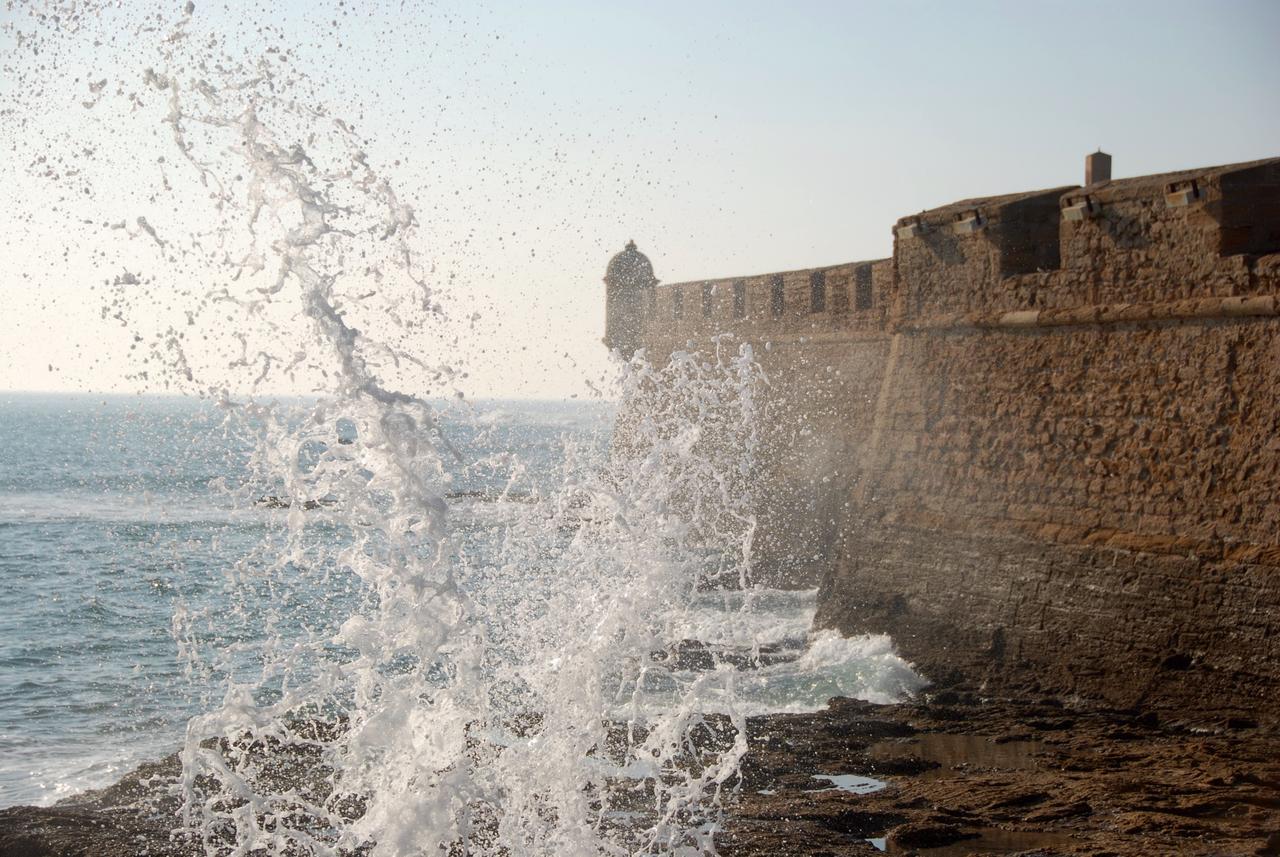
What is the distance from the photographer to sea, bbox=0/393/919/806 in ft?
32.6

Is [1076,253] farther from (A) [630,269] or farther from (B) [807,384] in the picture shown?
(A) [630,269]

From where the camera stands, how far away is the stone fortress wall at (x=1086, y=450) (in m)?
8.01

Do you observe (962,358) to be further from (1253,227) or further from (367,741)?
(367,741)

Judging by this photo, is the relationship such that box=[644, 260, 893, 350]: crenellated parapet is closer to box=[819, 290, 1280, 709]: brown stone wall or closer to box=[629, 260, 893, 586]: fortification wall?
box=[629, 260, 893, 586]: fortification wall

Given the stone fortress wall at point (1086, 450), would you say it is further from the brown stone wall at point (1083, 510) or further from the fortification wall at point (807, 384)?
the fortification wall at point (807, 384)

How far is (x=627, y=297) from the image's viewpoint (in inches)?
848

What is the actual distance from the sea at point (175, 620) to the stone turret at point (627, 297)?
2828mm

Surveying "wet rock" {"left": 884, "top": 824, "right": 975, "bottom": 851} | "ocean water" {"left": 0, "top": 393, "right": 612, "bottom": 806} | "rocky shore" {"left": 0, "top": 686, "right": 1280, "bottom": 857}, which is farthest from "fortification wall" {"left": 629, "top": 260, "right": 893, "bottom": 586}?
"wet rock" {"left": 884, "top": 824, "right": 975, "bottom": 851}

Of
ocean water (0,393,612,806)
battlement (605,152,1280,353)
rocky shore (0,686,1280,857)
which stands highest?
battlement (605,152,1280,353)

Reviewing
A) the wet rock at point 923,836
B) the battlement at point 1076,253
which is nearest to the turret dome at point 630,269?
the battlement at point 1076,253

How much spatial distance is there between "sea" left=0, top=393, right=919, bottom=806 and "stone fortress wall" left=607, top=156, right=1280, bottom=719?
1120 millimetres

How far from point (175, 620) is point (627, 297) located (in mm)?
13966

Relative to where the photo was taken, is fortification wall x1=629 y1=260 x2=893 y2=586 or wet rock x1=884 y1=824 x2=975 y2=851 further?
fortification wall x1=629 y1=260 x2=893 y2=586

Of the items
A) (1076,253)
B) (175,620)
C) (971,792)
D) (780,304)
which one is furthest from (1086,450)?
(780,304)
